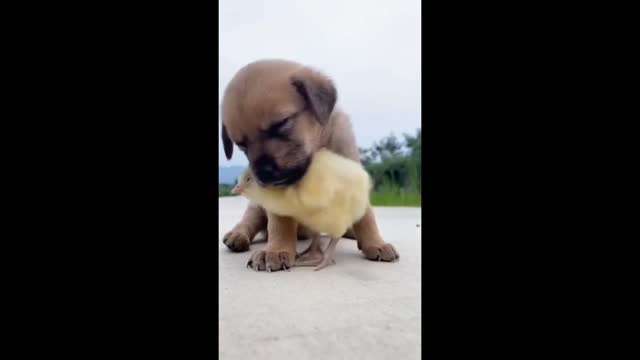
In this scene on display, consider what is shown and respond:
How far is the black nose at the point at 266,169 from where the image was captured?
81 centimetres

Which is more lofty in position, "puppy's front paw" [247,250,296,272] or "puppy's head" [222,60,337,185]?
"puppy's head" [222,60,337,185]

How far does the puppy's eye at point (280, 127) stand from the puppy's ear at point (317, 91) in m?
0.06

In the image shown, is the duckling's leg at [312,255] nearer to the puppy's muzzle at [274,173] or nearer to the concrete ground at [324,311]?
the concrete ground at [324,311]

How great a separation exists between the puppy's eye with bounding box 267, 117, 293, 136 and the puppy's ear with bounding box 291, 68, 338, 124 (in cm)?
6

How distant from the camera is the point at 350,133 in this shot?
0.96 meters

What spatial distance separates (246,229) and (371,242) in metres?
0.33

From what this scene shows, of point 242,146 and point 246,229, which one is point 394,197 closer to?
point 246,229

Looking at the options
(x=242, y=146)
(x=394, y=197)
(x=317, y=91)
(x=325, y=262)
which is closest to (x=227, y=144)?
(x=242, y=146)

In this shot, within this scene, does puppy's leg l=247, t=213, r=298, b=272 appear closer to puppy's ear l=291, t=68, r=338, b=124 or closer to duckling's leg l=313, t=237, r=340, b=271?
duckling's leg l=313, t=237, r=340, b=271

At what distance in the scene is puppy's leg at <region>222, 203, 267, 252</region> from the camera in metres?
1.06

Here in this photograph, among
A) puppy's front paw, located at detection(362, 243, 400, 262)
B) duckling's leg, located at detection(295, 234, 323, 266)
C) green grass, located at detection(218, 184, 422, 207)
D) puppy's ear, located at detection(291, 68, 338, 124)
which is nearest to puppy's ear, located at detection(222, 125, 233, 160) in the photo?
puppy's ear, located at detection(291, 68, 338, 124)
